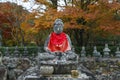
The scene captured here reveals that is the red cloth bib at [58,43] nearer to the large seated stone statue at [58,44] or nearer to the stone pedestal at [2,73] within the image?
the large seated stone statue at [58,44]

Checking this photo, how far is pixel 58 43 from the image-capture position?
12664mm

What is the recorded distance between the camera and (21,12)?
3269 cm

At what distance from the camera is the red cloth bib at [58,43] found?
1255 centimetres

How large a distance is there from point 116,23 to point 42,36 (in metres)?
13.8

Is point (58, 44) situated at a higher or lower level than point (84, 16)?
lower

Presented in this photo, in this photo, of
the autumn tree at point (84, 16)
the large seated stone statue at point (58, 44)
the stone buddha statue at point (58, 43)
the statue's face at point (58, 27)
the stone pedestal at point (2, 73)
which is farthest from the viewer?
the autumn tree at point (84, 16)

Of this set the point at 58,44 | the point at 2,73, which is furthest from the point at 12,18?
the point at 58,44

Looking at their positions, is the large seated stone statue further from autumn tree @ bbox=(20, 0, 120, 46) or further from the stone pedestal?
autumn tree @ bbox=(20, 0, 120, 46)

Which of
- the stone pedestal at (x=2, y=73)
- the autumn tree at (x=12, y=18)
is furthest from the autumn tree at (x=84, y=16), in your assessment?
the autumn tree at (x=12, y=18)

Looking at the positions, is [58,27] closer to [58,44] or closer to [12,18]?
[58,44]

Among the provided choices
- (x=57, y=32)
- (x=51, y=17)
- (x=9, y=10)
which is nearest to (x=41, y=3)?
(x=51, y=17)

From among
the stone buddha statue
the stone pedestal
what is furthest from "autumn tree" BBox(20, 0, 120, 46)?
the stone buddha statue

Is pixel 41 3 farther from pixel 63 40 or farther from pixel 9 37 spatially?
pixel 9 37

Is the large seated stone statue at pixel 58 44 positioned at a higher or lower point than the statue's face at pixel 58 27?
lower
